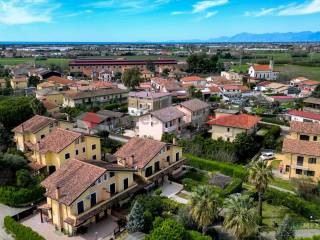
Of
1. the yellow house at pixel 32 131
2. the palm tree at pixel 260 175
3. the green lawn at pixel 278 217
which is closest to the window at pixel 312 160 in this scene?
the green lawn at pixel 278 217

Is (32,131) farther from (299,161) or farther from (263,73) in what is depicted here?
(263,73)

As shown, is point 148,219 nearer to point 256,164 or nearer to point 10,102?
point 256,164

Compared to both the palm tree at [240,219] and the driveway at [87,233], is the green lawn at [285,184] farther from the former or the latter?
the driveway at [87,233]

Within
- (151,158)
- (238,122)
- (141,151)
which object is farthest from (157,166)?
(238,122)

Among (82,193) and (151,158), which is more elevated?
(151,158)

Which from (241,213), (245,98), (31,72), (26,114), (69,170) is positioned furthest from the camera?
(31,72)

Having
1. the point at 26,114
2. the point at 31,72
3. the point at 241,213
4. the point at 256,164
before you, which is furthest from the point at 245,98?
the point at 31,72
